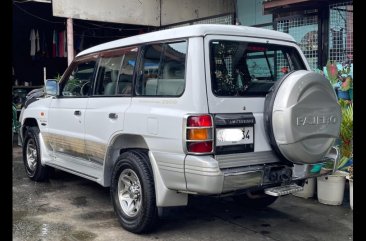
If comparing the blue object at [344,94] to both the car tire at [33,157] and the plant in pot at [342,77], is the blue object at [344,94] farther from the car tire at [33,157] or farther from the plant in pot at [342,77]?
the car tire at [33,157]

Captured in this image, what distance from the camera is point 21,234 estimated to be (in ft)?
13.9

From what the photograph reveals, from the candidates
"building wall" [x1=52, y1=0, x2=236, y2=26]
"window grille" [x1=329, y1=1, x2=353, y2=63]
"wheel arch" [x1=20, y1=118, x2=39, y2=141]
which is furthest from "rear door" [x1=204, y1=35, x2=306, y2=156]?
"building wall" [x1=52, y1=0, x2=236, y2=26]

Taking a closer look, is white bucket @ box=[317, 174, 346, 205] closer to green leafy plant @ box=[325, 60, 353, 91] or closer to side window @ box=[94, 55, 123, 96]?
green leafy plant @ box=[325, 60, 353, 91]

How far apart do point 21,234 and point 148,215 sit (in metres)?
1.38

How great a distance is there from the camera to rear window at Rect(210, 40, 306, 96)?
3.79m

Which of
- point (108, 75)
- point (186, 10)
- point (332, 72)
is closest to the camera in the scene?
point (108, 75)

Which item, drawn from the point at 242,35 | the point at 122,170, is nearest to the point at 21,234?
the point at 122,170

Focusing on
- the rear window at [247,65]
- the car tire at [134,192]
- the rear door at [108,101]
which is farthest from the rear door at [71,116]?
the rear window at [247,65]

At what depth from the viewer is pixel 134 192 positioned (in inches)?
166

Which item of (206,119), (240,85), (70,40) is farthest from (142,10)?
(206,119)

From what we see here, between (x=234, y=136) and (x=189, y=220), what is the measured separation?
4.88 feet

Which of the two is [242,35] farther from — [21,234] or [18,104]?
[18,104]

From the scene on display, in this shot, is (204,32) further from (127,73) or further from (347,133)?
(347,133)

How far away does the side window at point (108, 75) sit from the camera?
4633mm
